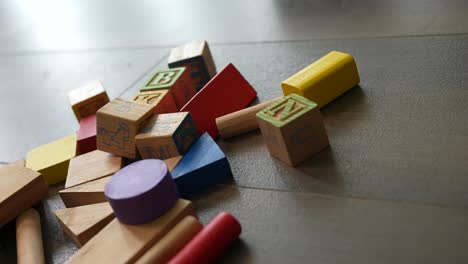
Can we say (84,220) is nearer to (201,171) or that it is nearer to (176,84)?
(201,171)

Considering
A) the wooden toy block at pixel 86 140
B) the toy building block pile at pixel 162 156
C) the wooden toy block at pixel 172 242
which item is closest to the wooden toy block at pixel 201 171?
the toy building block pile at pixel 162 156

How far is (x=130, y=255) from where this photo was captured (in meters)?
1.52

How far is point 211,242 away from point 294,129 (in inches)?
19.1

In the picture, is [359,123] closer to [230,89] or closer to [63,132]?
[230,89]

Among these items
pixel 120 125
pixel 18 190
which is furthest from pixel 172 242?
pixel 18 190

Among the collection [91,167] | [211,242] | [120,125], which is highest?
[120,125]

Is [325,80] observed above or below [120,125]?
below

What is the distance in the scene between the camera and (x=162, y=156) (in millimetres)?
1969

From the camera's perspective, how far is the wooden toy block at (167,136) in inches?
75.6

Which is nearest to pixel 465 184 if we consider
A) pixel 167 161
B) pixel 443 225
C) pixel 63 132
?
pixel 443 225

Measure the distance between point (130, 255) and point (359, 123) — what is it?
0.91m

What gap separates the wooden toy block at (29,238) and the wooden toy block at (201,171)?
1.56 feet

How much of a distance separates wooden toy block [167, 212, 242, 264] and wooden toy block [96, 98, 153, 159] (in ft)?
2.06

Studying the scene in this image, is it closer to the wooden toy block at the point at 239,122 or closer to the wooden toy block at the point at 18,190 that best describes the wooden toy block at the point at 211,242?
the wooden toy block at the point at 239,122
